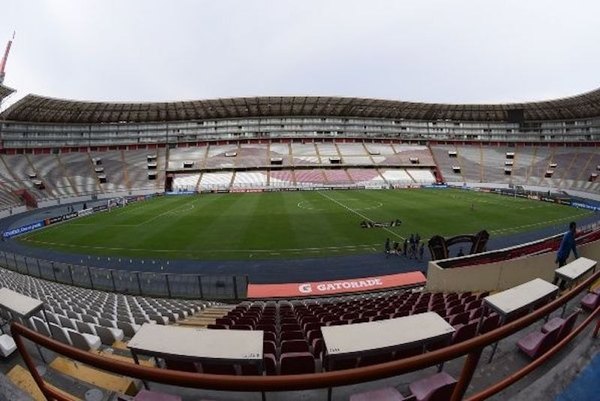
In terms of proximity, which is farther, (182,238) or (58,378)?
(182,238)

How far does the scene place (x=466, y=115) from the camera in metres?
90.6

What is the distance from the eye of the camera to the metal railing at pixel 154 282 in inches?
710

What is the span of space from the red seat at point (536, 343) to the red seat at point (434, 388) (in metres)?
1.63

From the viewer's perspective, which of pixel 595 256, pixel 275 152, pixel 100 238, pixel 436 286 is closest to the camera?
pixel 595 256

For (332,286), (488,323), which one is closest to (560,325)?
(488,323)

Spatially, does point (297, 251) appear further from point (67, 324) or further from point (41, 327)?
point (41, 327)

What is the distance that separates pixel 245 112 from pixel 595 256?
272ft

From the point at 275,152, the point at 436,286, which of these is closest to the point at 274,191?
the point at 275,152

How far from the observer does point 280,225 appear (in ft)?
111

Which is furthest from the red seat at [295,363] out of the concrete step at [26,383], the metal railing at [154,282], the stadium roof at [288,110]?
the stadium roof at [288,110]

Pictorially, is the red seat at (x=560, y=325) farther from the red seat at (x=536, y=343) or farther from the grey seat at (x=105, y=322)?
the grey seat at (x=105, y=322)

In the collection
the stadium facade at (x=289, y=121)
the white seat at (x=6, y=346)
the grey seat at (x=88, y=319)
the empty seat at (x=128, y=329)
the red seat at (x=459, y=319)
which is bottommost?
the grey seat at (x=88, y=319)

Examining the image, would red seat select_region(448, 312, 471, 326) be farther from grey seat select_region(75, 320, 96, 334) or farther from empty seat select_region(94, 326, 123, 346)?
Result: grey seat select_region(75, 320, 96, 334)

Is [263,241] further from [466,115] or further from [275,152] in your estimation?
[466,115]
